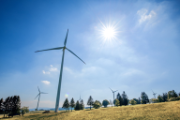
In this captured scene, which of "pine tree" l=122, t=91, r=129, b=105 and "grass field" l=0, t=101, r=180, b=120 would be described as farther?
"pine tree" l=122, t=91, r=129, b=105

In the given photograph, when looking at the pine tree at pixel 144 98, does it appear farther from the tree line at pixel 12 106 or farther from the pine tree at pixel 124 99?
the tree line at pixel 12 106

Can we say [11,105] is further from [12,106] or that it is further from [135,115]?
[135,115]

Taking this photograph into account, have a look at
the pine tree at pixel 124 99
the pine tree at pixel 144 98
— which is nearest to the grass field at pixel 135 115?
the pine tree at pixel 144 98

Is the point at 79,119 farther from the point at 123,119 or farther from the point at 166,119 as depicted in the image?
the point at 166,119

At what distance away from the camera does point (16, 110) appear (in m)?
72.0

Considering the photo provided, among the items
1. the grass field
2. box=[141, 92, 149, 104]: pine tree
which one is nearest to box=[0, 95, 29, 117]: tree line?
the grass field

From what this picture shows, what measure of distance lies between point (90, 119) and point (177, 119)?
22466 millimetres

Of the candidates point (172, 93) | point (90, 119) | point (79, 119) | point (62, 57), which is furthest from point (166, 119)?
point (172, 93)

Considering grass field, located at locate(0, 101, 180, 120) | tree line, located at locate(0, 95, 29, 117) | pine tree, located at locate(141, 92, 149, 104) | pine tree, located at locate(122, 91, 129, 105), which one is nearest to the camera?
grass field, located at locate(0, 101, 180, 120)

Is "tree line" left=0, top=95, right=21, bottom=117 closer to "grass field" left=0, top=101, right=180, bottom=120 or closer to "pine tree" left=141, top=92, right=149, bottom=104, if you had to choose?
"grass field" left=0, top=101, right=180, bottom=120

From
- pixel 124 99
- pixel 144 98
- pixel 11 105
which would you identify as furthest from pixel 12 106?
pixel 144 98

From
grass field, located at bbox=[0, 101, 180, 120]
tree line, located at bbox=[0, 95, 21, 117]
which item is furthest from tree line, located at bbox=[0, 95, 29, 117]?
grass field, located at bbox=[0, 101, 180, 120]

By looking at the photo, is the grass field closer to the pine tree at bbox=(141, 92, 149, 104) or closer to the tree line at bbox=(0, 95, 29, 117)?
the tree line at bbox=(0, 95, 29, 117)

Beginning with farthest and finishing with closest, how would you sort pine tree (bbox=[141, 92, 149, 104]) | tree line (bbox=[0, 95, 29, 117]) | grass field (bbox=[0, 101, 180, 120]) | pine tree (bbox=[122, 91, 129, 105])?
pine tree (bbox=[122, 91, 129, 105]), pine tree (bbox=[141, 92, 149, 104]), tree line (bbox=[0, 95, 29, 117]), grass field (bbox=[0, 101, 180, 120])
